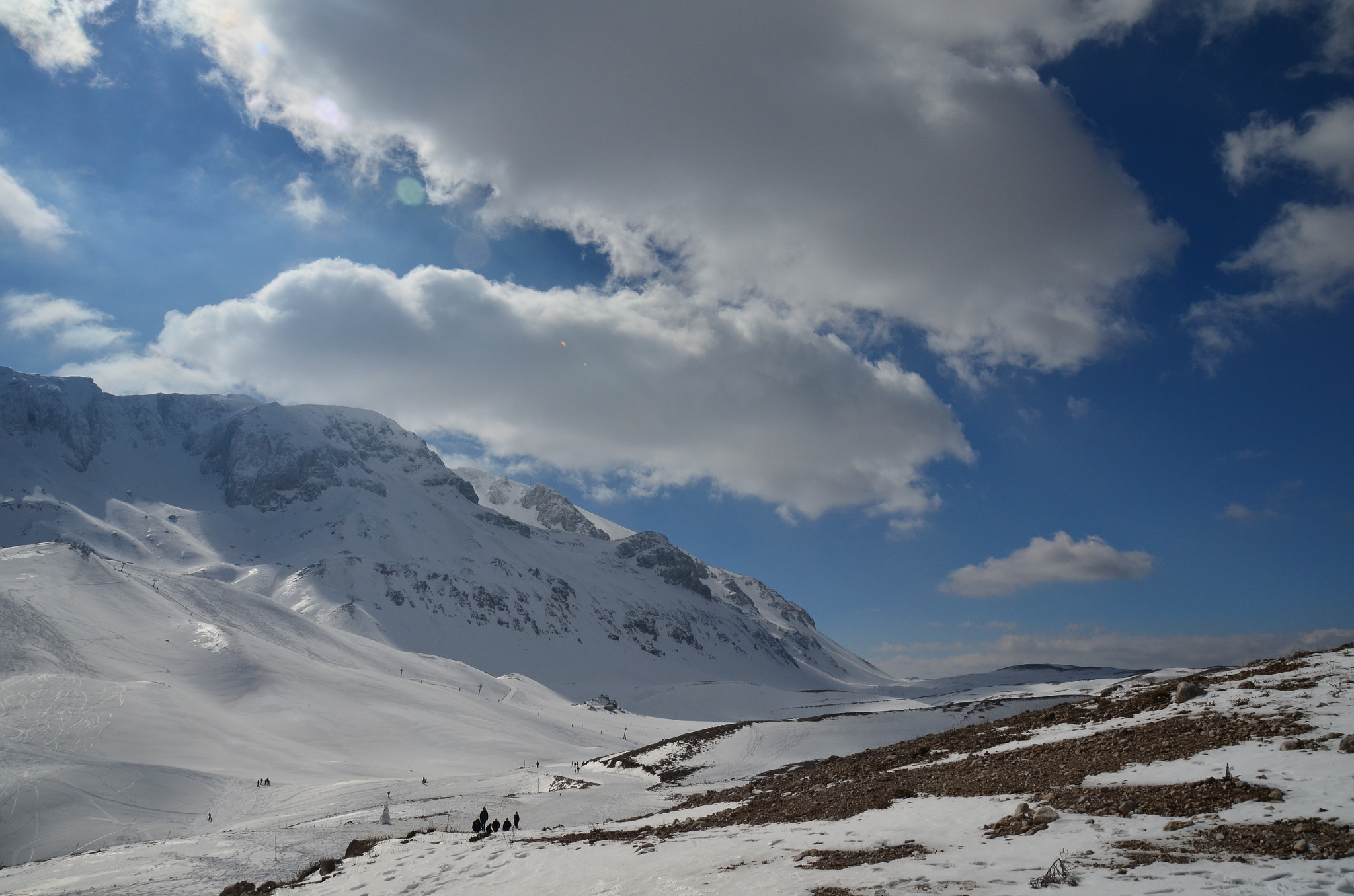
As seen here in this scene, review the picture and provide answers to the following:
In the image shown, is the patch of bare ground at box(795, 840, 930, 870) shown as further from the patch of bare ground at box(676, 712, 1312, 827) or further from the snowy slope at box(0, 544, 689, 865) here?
the snowy slope at box(0, 544, 689, 865)

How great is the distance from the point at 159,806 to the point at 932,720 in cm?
4962

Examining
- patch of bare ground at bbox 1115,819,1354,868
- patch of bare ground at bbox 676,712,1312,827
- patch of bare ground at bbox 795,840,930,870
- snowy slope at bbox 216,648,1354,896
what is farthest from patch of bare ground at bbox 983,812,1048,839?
patch of bare ground at bbox 676,712,1312,827

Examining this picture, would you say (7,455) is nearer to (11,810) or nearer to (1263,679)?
(11,810)

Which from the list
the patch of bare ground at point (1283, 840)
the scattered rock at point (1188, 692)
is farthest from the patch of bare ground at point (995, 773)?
the scattered rock at point (1188, 692)

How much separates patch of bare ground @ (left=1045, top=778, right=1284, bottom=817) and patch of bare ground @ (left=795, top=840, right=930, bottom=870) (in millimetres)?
3190

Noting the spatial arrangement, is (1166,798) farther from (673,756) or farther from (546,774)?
(673,756)

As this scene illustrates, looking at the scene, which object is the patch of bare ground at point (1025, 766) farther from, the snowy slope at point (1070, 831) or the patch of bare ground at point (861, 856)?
the patch of bare ground at point (861, 856)

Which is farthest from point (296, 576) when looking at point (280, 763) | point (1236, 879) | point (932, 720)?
point (1236, 879)

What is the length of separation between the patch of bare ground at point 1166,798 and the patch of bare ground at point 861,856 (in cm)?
319

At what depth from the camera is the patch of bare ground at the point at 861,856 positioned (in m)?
12.4

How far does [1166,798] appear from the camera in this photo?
1262 centimetres

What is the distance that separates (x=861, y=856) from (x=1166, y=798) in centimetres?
570

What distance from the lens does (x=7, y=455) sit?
630 feet

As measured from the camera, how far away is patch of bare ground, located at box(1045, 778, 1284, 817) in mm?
11773
